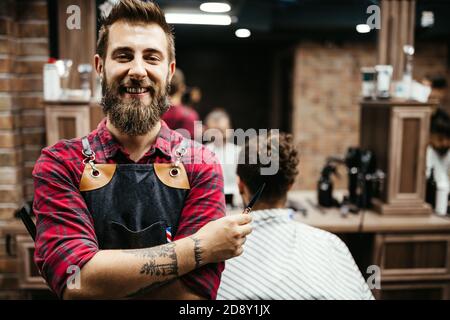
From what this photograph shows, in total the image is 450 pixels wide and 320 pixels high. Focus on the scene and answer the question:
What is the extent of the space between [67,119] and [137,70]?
1400 millimetres

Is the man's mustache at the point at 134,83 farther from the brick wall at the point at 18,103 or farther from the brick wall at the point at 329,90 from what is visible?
the brick wall at the point at 329,90

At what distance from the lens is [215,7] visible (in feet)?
15.2

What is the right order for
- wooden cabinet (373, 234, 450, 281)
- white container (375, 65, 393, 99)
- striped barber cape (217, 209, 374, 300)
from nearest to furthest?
striped barber cape (217, 209, 374, 300) < wooden cabinet (373, 234, 450, 281) < white container (375, 65, 393, 99)

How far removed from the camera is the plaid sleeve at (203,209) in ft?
3.76

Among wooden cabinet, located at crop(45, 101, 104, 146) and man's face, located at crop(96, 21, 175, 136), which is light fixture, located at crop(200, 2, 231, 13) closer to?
wooden cabinet, located at crop(45, 101, 104, 146)

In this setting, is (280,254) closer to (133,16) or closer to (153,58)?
(153,58)

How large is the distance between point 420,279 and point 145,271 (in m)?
2.20

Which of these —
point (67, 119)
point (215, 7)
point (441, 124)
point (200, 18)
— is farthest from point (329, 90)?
point (67, 119)

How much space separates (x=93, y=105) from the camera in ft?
7.99

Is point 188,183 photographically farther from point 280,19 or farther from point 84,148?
point 280,19

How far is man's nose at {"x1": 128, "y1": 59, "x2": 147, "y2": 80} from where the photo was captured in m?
1.18

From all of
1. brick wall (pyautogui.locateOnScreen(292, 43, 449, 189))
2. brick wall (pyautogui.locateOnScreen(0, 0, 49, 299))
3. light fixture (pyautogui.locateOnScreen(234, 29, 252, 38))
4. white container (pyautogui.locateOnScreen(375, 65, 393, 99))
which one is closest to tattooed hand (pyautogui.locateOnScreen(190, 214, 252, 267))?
brick wall (pyautogui.locateOnScreen(0, 0, 49, 299))

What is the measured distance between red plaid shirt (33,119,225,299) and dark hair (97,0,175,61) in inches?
11.2
